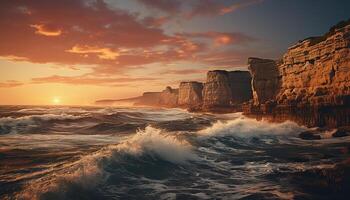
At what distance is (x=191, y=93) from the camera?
112125 millimetres

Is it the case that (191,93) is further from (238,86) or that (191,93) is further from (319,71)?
(319,71)

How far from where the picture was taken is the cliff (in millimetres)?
27734

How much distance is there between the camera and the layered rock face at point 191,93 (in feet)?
360

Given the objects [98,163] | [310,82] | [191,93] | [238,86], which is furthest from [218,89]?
[98,163]

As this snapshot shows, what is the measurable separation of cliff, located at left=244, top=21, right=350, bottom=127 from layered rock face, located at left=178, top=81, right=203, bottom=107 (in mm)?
67494

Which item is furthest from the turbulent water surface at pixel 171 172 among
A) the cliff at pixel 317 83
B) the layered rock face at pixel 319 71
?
the layered rock face at pixel 319 71

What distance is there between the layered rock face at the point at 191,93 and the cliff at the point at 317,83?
67494 millimetres

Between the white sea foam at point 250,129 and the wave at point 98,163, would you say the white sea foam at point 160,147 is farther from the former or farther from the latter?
the white sea foam at point 250,129

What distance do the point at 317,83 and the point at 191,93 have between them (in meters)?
80.5

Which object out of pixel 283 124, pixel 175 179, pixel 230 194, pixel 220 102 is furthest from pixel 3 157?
pixel 220 102

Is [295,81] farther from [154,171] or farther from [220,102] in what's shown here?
[220,102]

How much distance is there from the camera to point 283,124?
3122 cm

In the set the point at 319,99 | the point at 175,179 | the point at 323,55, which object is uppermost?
the point at 323,55

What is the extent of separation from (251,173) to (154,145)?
20.1 feet
